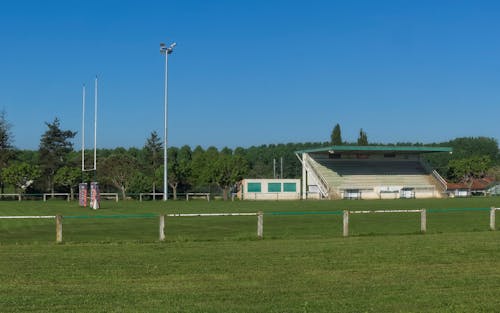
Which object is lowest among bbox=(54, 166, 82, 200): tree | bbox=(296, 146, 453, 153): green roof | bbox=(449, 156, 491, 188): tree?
bbox=(54, 166, 82, 200): tree

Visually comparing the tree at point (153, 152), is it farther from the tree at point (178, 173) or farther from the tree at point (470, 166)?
the tree at point (470, 166)

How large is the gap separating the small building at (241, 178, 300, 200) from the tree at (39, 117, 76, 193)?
25.0 meters

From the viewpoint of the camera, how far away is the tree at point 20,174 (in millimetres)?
74500

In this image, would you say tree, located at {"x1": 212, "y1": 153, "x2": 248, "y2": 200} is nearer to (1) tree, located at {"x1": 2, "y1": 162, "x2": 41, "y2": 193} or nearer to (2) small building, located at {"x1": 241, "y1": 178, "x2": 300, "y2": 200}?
(2) small building, located at {"x1": 241, "y1": 178, "x2": 300, "y2": 200}

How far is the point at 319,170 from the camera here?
304 ft

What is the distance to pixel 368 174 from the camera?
94.4 metres

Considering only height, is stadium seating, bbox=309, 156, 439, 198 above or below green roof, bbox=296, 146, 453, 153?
below

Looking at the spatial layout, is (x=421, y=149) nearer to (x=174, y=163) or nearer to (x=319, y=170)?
(x=319, y=170)

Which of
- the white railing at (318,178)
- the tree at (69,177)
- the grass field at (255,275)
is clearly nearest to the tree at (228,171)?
the white railing at (318,178)

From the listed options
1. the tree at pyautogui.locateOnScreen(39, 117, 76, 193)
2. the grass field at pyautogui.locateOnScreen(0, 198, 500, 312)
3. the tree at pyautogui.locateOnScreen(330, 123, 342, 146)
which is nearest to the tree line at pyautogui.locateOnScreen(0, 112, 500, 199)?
the tree at pyautogui.locateOnScreen(39, 117, 76, 193)

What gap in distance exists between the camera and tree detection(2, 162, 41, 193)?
74.5 m

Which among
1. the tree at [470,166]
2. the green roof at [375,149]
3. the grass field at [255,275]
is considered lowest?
the grass field at [255,275]

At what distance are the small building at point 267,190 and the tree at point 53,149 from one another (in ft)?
82.0

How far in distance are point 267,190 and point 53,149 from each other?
31.0 meters
